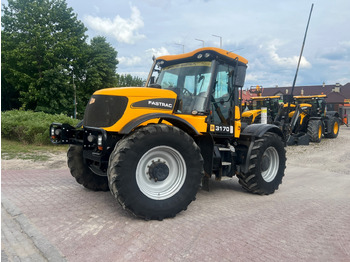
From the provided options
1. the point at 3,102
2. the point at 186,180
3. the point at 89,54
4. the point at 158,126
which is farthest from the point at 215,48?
the point at 3,102

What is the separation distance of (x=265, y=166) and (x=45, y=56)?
2381 cm

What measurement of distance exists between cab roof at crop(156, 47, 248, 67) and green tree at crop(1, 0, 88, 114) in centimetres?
2150

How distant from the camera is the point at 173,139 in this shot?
449cm

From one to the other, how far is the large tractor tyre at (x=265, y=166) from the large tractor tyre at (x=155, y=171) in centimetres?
162

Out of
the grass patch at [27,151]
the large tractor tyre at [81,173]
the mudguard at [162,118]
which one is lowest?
the grass patch at [27,151]

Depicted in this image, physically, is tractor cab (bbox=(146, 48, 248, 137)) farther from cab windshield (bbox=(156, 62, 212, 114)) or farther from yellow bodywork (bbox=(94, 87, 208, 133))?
yellow bodywork (bbox=(94, 87, 208, 133))

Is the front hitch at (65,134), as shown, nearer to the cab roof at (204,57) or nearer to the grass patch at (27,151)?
the cab roof at (204,57)

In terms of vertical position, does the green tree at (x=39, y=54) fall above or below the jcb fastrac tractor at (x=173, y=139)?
above

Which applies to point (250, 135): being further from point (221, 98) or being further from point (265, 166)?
point (221, 98)

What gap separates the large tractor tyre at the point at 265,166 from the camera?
5891 mm

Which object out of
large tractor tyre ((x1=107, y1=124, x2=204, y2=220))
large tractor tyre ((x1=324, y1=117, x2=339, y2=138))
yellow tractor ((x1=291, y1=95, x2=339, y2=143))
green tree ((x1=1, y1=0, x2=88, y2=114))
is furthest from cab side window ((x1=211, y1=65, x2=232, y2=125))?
green tree ((x1=1, y1=0, x2=88, y2=114))

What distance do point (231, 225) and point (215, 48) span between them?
309 cm

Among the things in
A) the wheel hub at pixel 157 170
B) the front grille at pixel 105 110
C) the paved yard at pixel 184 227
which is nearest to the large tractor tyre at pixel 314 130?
the paved yard at pixel 184 227

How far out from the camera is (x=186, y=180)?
183 inches
